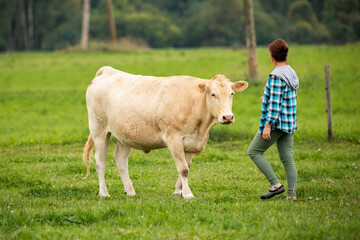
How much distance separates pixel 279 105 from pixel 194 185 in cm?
259

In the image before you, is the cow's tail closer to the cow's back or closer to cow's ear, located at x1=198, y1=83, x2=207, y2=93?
the cow's back

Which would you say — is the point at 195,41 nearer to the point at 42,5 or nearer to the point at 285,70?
the point at 42,5

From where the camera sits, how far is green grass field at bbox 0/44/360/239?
19.1 ft

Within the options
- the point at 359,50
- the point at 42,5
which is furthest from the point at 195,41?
the point at 359,50

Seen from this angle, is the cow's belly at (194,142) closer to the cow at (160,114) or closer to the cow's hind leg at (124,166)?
the cow at (160,114)

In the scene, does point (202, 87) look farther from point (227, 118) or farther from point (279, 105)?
point (279, 105)

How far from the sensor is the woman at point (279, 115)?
683 centimetres

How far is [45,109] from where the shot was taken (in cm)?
2128

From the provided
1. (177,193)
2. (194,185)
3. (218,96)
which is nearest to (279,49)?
(218,96)

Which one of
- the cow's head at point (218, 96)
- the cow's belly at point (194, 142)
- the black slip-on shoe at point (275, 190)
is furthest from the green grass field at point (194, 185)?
the cow's head at point (218, 96)

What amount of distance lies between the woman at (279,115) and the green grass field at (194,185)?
51 centimetres

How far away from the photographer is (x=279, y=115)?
22.5ft

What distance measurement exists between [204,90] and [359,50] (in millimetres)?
29574

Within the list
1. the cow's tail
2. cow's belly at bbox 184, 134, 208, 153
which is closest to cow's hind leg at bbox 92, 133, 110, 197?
the cow's tail
